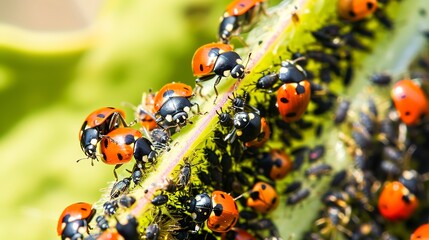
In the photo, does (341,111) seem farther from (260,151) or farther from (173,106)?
(173,106)

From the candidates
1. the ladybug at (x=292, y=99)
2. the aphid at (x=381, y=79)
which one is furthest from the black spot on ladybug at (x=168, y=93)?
the aphid at (x=381, y=79)

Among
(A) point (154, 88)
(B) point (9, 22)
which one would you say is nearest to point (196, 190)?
(A) point (154, 88)

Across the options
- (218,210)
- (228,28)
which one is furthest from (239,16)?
(218,210)

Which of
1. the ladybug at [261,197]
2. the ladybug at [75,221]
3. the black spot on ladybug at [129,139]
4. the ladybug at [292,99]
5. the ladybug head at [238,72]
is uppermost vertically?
the black spot on ladybug at [129,139]

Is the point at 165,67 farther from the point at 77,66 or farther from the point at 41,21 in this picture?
the point at 41,21

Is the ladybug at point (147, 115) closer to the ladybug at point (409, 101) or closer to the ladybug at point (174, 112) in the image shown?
the ladybug at point (174, 112)

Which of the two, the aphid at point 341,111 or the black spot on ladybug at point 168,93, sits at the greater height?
the black spot on ladybug at point 168,93

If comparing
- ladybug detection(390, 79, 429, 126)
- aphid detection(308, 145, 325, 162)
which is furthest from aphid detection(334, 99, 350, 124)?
ladybug detection(390, 79, 429, 126)

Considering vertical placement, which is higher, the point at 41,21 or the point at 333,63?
the point at 41,21
